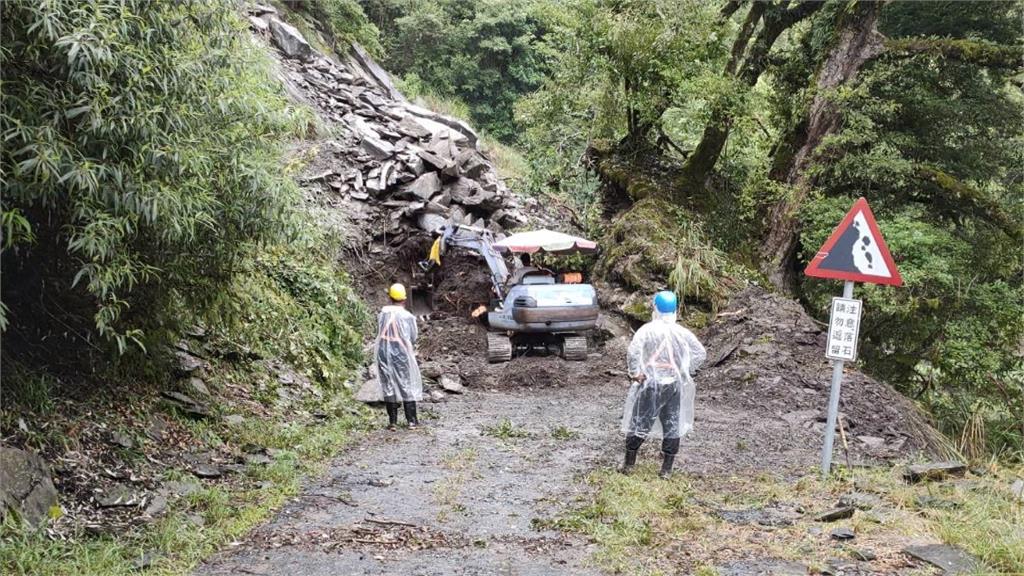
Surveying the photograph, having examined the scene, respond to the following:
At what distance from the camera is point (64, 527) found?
440 centimetres

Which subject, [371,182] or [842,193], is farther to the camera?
[371,182]

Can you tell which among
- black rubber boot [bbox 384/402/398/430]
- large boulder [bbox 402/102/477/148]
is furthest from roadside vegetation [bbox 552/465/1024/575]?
large boulder [bbox 402/102/477/148]

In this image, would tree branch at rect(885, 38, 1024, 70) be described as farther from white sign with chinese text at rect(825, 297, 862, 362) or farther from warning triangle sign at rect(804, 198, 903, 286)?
white sign with chinese text at rect(825, 297, 862, 362)

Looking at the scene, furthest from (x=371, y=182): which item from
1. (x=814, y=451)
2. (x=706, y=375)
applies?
(x=814, y=451)

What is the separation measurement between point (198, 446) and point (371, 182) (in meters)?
9.47

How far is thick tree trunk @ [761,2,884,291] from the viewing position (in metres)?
12.8

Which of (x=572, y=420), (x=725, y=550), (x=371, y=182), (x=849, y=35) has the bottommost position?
(x=572, y=420)

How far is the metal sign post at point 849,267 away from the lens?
5656 millimetres

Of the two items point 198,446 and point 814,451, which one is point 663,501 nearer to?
point 814,451

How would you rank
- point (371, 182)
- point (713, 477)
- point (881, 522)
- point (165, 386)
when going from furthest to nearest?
point (371, 182) → point (165, 386) → point (713, 477) → point (881, 522)

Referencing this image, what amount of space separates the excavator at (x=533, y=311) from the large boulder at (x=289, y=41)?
27.1 ft

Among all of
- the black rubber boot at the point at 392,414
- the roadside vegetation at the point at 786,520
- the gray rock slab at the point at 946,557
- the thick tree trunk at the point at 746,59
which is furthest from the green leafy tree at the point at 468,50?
the gray rock slab at the point at 946,557

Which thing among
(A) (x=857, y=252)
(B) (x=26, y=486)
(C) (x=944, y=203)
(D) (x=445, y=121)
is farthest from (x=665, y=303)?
(D) (x=445, y=121)

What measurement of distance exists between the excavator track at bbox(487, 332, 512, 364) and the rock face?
7.35 meters
